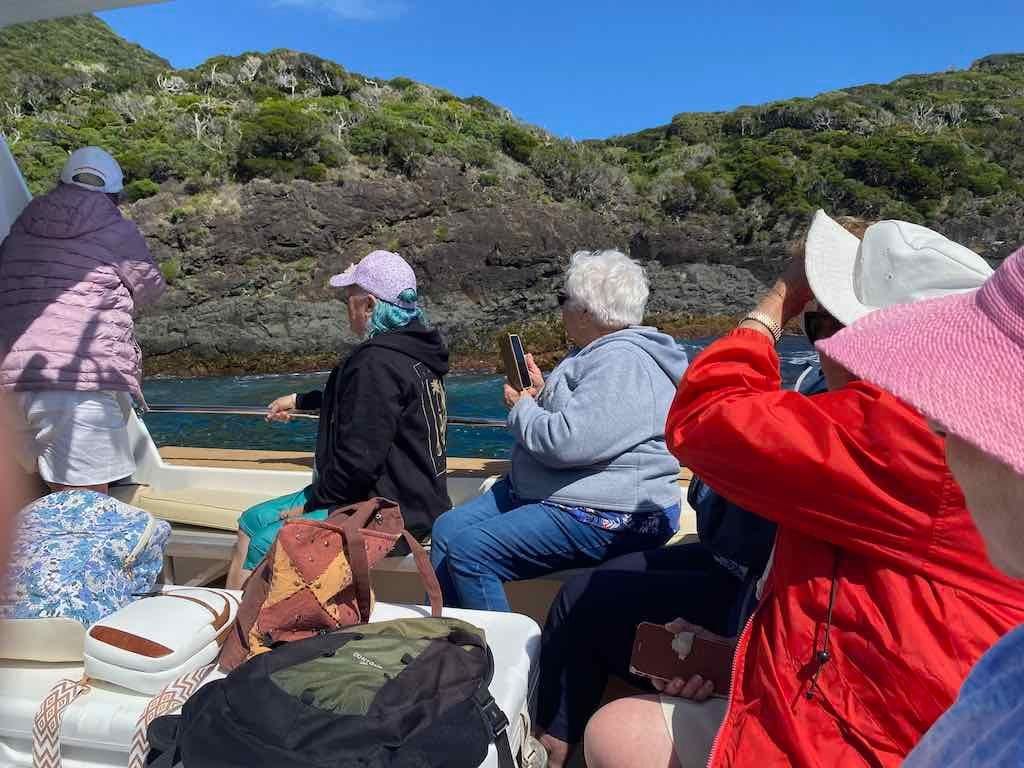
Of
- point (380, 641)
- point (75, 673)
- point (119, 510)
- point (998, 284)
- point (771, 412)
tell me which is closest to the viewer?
point (998, 284)

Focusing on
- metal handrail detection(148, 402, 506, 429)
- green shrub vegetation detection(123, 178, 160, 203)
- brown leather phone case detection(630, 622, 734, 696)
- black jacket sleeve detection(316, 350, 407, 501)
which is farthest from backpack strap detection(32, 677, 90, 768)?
green shrub vegetation detection(123, 178, 160, 203)

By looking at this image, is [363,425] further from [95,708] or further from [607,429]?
[95,708]

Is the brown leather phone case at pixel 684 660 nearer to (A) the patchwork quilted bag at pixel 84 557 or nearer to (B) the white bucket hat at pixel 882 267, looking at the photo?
(B) the white bucket hat at pixel 882 267

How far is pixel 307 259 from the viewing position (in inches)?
893

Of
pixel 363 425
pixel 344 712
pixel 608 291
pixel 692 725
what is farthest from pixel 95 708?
pixel 608 291

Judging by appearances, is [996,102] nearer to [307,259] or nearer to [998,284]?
[307,259]

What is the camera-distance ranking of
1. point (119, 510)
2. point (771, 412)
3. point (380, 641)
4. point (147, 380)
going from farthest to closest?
point (147, 380) < point (119, 510) < point (380, 641) < point (771, 412)

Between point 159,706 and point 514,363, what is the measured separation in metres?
1.29

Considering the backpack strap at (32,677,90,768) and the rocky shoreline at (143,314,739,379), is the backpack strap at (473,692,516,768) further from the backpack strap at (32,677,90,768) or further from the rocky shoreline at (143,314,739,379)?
the rocky shoreline at (143,314,739,379)

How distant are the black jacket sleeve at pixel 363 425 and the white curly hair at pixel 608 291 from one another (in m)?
0.54

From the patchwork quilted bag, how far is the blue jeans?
73 cm

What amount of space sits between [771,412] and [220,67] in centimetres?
4371

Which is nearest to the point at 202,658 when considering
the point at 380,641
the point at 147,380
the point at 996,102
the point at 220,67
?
the point at 380,641

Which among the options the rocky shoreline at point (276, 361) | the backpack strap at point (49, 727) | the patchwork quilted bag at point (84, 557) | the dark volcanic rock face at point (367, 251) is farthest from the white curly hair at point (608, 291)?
the dark volcanic rock face at point (367, 251)
